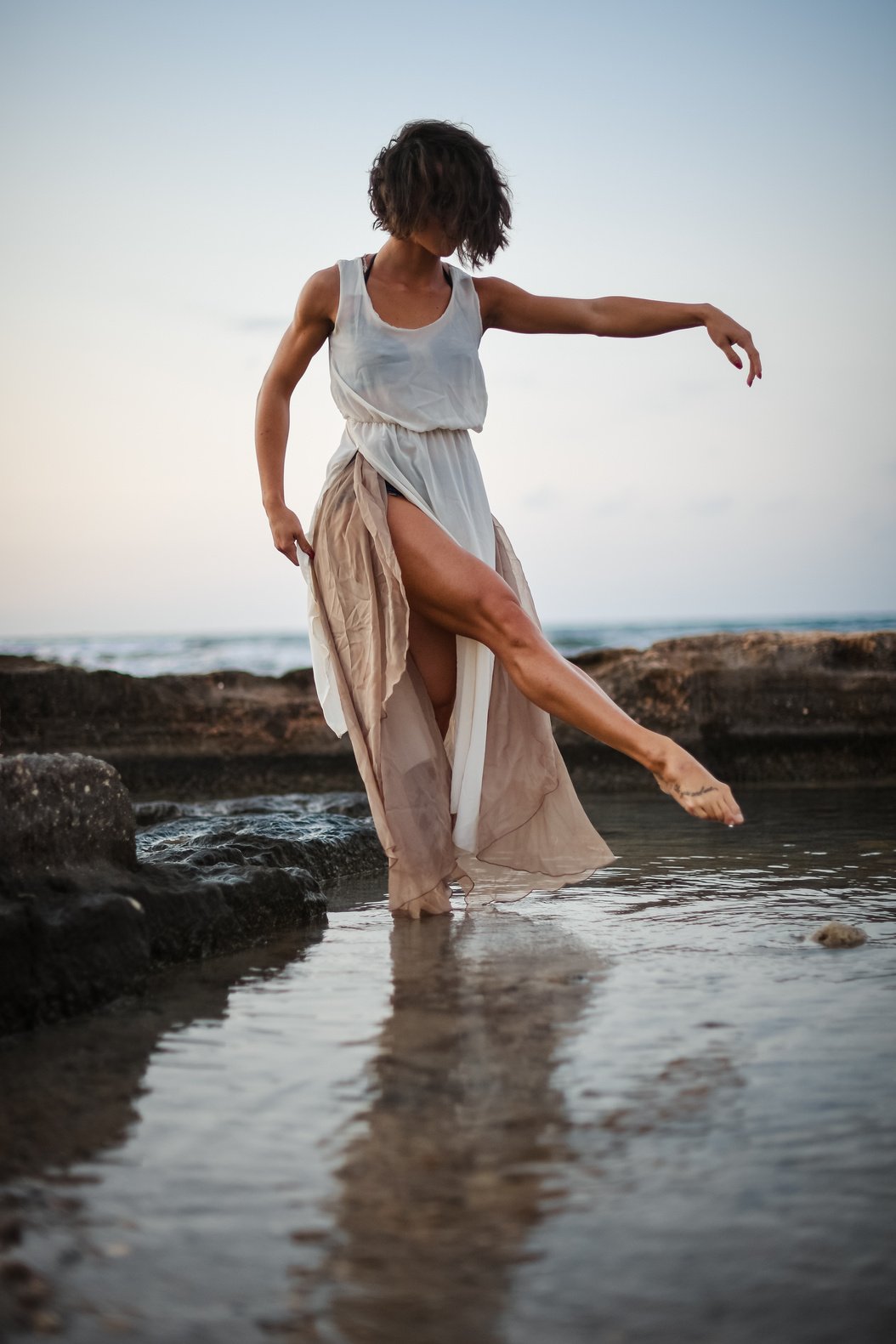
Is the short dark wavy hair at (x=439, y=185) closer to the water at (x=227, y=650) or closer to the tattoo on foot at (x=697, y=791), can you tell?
the tattoo on foot at (x=697, y=791)

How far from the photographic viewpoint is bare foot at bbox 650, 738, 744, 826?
2.38 metres

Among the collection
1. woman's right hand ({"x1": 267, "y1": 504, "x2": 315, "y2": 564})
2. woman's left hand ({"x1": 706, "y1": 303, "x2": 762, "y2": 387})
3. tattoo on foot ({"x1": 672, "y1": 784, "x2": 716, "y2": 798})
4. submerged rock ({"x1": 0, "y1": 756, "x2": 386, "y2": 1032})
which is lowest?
submerged rock ({"x1": 0, "y1": 756, "x2": 386, "y2": 1032})

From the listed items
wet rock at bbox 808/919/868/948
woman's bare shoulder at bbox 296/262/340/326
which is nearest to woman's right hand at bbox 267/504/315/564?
woman's bare shoulder at bbox 296/262/340/326

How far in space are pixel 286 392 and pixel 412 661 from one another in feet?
2.39

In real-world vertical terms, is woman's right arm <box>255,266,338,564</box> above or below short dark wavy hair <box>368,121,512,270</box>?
below

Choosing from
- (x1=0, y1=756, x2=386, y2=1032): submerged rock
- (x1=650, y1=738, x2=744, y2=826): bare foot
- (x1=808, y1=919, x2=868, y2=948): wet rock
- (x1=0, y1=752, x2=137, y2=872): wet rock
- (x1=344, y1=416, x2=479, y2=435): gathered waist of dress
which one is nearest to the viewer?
(x1=0, y1=756, x2=386, y2=1032): submerged rock

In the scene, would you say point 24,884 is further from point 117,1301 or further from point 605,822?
point 605,822

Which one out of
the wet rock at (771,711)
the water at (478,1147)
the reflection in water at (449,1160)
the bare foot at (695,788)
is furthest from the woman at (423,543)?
the wet rock at (771,711)

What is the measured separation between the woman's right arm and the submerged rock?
759 millimetres

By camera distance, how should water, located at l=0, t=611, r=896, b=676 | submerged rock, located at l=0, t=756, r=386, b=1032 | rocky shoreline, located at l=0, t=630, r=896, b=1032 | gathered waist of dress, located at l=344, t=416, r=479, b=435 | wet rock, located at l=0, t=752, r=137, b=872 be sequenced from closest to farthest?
submerged rock, located at l=0, t=756, r=386, b=1032 < wet rock, located at l=0, t=752, r=137, b=872 < gathered waist of dress, located at l=344, t=416, r=479, b=435 < rocky shoreline, located at l=0, t=630, r=896, b=1032 < water, located at l=0, t=611, r=896, b=676

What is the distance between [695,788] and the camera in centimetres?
242

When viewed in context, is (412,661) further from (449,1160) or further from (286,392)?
(449,1160)

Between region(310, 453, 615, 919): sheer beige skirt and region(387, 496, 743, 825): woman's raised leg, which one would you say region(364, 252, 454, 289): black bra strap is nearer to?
region(310, 453, 615, 919): sheer beige skirt

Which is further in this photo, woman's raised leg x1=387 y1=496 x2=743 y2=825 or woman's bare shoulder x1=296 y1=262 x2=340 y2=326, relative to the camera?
woman's bare shoulder x1=296 y1=262 x2=340 y2=326
